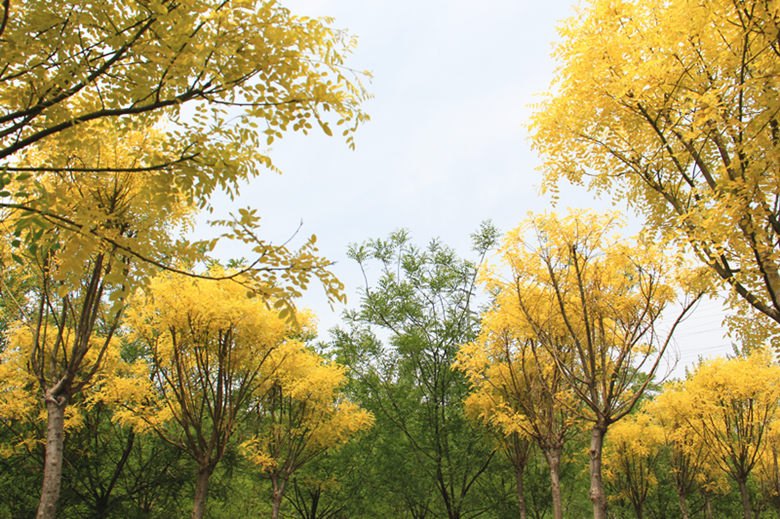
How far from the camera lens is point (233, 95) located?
99.4 inches

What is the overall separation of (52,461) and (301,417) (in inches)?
231

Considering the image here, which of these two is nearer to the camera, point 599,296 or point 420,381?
point 599,296

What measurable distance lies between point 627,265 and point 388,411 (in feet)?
24.4

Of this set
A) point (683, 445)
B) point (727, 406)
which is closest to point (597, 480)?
point (727, 406)

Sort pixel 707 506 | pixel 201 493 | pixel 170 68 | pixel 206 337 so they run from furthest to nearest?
1. pixel 707 506
2. pixel 206 337
3. pixel 201 493
4. pixel 170 68

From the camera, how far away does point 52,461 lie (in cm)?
549

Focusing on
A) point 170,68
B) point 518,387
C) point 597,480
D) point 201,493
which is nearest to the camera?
point 170,68

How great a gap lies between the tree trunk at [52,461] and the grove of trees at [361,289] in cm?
5

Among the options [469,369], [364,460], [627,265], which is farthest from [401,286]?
[627,265]

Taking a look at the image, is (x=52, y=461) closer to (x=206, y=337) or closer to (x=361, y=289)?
(x=206, y=337)

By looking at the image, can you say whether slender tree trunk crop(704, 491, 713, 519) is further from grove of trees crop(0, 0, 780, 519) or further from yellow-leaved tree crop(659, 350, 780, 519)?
yellow-leaved tree crop(659, 350, 780, 519)

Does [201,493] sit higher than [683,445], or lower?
higher

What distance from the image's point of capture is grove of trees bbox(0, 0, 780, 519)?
241 cm

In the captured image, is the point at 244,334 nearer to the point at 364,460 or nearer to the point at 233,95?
the point at 233,95
